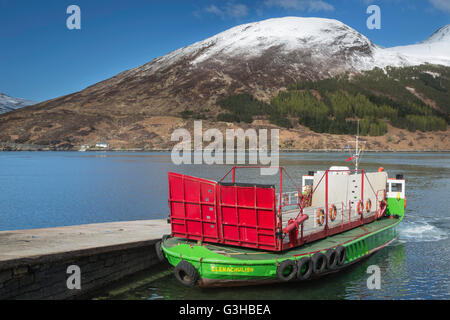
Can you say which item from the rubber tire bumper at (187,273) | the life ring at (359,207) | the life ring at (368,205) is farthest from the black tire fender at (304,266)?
the life ring at (368,205)

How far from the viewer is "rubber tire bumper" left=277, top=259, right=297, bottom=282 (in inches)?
646

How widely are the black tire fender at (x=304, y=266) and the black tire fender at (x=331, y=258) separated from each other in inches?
52.0

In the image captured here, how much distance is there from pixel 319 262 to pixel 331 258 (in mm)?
1043

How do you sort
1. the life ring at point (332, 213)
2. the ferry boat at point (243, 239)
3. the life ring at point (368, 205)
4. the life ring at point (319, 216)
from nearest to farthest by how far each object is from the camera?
the ferry boat at point (243, 239) < the life ring at point (319, 216) < the life ring at point (332, 213) < the life ring at point (368, 205)

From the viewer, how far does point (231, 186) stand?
17469mm

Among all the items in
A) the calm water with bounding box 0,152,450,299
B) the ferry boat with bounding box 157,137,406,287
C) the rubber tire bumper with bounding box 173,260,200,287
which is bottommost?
the calm water with bounding box 0,152,450,299

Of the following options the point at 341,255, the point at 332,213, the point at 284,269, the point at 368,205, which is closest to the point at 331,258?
the point at 341,255

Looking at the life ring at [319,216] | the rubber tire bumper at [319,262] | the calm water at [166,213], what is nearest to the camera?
the rubber tire bumper at [319,262]

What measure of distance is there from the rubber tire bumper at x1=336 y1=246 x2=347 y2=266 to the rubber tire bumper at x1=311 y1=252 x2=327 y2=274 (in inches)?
41.7

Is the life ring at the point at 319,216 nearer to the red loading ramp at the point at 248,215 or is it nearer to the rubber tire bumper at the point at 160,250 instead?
the red loading ramp at the point at 248,215

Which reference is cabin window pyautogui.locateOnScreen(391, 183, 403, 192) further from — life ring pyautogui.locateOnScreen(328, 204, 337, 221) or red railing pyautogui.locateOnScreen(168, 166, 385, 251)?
red railing pyautogui.locateOnScreen(168, 166, 385, 251)

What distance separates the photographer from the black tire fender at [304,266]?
664 inches

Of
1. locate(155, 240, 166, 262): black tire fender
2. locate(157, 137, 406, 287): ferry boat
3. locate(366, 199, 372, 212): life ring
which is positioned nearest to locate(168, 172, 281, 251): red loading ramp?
locate(157, 137, 406, 287): ferry boat
